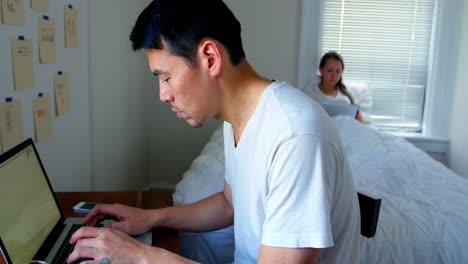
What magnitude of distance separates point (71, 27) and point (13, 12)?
1.51 ft

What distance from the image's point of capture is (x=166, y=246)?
965 mm

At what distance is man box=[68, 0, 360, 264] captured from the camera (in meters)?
0.66

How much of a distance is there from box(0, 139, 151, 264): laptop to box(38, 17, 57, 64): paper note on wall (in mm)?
412

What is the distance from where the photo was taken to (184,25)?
74 cm

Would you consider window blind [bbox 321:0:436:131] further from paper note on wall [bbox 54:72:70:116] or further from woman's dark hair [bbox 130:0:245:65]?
woman's dark hair [bbox 130:0:245:65]

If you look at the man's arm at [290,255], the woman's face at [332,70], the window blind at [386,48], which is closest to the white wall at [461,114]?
the window blind at [386,48]

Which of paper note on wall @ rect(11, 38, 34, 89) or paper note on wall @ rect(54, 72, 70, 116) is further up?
paper note on wall @ rect(11, 38, 34, 89)

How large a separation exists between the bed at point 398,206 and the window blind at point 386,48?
52.0 inches

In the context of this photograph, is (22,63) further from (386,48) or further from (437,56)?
(437,56)

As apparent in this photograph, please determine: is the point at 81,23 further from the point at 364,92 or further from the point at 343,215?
the point at 364,92

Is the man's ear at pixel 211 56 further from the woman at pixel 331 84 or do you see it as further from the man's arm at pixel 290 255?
the woman at pixel 331 84

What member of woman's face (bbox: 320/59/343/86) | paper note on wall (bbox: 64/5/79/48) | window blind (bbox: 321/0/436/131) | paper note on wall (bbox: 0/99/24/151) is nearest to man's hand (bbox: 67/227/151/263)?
paper note on wall (bbox: 0/99/24/151)

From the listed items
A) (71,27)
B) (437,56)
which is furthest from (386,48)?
(71,27)

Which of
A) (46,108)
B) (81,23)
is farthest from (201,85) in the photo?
(81,23)
